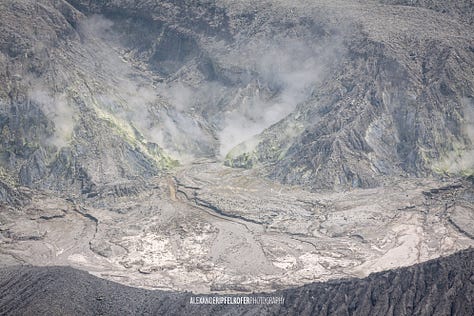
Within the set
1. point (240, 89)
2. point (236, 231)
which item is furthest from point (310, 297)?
point (240, 89)

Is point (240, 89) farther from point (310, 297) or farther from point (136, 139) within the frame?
point (310, 297)

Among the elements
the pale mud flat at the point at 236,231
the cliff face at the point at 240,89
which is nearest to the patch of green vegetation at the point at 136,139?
the cliff face at the point at 240,89

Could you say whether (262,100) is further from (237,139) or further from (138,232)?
(138,232)

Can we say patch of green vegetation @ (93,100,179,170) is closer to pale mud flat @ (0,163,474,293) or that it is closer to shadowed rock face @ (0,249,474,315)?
pale mud flat @ (0,163,474,293)

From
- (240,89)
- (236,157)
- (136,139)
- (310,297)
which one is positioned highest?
(240,89)

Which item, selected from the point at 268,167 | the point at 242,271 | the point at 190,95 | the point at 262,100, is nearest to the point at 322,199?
the point at 268,167

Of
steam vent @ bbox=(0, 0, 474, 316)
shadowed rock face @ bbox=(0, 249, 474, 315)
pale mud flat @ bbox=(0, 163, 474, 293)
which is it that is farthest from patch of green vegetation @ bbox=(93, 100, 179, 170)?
shadowed rock face @ bbox=(0, 249, 474, 315)
